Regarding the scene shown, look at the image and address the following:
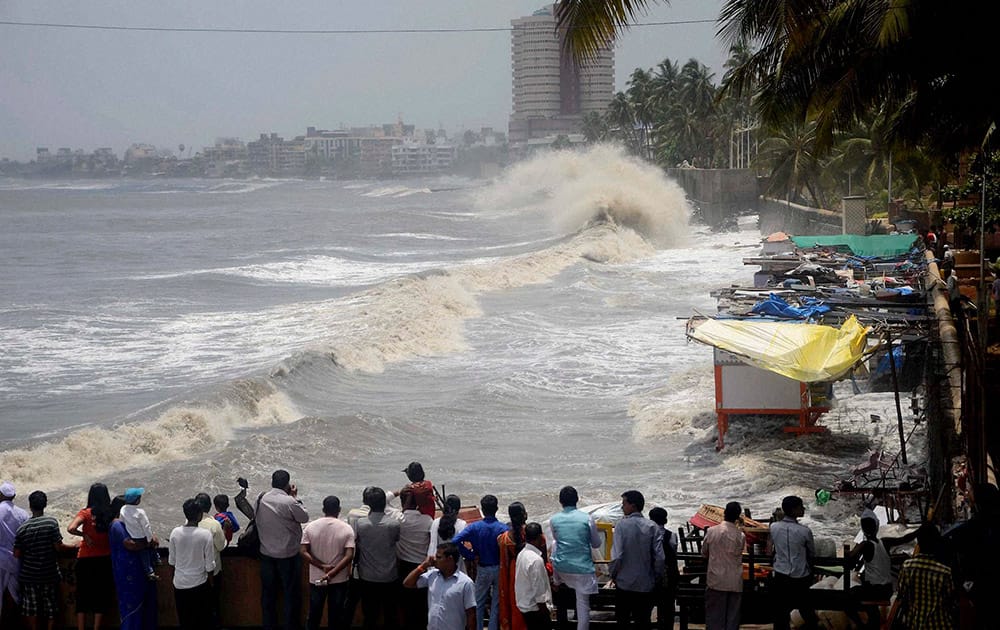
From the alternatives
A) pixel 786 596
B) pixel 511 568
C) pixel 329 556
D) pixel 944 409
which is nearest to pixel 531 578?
pixel 511 568

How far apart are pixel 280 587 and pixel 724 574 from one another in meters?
2.96

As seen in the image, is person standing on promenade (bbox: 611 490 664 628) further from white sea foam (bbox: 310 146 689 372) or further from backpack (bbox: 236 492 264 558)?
white sea foam (bbox: 310 146 689 372)

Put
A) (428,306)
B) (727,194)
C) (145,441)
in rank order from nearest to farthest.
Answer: (145,441) → (428,306) → (727,194)

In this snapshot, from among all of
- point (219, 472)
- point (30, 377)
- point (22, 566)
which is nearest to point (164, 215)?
point (30, 377)

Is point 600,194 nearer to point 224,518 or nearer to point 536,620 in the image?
point 224,518

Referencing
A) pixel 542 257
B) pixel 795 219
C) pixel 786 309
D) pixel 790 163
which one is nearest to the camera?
pixel 786 309

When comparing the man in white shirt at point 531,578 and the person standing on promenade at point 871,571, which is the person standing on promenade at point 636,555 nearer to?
the man in white shirt at point 531,578

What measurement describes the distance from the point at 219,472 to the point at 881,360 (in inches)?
368

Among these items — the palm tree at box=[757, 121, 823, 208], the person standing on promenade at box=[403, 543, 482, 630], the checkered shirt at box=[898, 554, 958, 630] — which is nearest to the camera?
the checkered shirt at box=[898, 554, 958, 630]

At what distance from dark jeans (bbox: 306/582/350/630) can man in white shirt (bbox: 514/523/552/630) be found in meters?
1.26

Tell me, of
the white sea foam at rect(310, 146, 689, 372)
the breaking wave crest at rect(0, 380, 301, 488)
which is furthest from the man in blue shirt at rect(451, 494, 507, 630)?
the white sea foam at rect(310, 146, 689, 372)

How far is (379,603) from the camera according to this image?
314 inches

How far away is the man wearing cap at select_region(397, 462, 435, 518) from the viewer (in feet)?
26.8

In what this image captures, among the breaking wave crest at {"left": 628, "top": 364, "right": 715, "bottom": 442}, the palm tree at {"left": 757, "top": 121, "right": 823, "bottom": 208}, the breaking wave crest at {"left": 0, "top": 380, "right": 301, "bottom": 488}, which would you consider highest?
the palm tree at {"left": 757, "top": 121, "right": 823, "bottom": 208}
